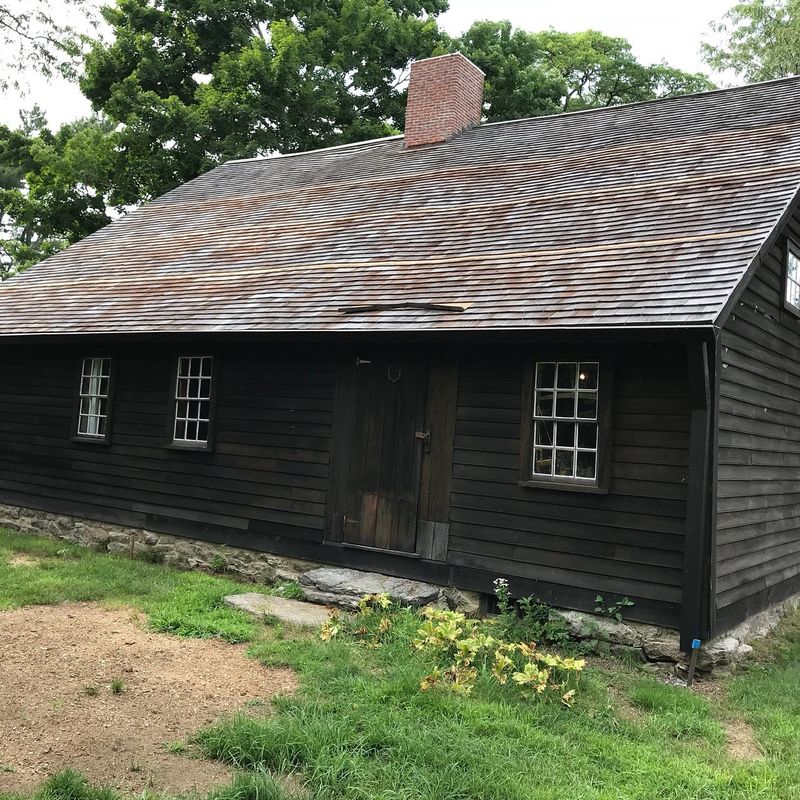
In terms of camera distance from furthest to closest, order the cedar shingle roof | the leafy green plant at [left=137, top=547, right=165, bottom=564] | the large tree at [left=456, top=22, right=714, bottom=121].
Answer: the large tree at [left=456, top=22, right=714, bottom=121]
the leafy green plant at [left=137, top=547, right=165, bottom=564]
the cedar shingle roof

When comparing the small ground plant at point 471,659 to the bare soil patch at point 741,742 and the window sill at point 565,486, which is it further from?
the window sill at point 565,486

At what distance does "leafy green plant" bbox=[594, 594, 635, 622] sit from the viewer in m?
6.79

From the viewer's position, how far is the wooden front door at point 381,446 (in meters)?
8.31

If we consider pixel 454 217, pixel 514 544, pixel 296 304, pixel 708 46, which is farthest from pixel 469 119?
pixel 708 46

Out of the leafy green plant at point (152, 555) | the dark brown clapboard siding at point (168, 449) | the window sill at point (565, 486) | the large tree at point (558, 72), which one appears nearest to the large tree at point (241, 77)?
the large tree at point (558, 72)

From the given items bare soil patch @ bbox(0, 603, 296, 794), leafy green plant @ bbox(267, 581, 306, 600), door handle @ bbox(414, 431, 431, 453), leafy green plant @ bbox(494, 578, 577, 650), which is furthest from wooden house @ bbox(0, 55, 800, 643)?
bare soil patch @ bbox(0, 603, 296, 794)

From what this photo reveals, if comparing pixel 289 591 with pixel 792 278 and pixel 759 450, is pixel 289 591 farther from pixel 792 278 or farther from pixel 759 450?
pixel 792 278

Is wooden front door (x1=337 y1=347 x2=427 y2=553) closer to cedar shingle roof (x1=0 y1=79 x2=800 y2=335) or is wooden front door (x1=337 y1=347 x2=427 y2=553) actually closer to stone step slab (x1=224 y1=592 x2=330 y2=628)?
cedar shingle roof (x1=0 y1=79 x2=800 y2=335)

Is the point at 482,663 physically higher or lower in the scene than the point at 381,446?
lower

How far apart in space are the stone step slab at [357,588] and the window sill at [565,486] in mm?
1494

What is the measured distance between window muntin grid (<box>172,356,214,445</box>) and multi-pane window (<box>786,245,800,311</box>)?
7.05 meters

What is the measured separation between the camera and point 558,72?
2688 cm

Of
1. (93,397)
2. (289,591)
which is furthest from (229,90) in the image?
(289,591)

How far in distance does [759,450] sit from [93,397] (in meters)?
9.11
